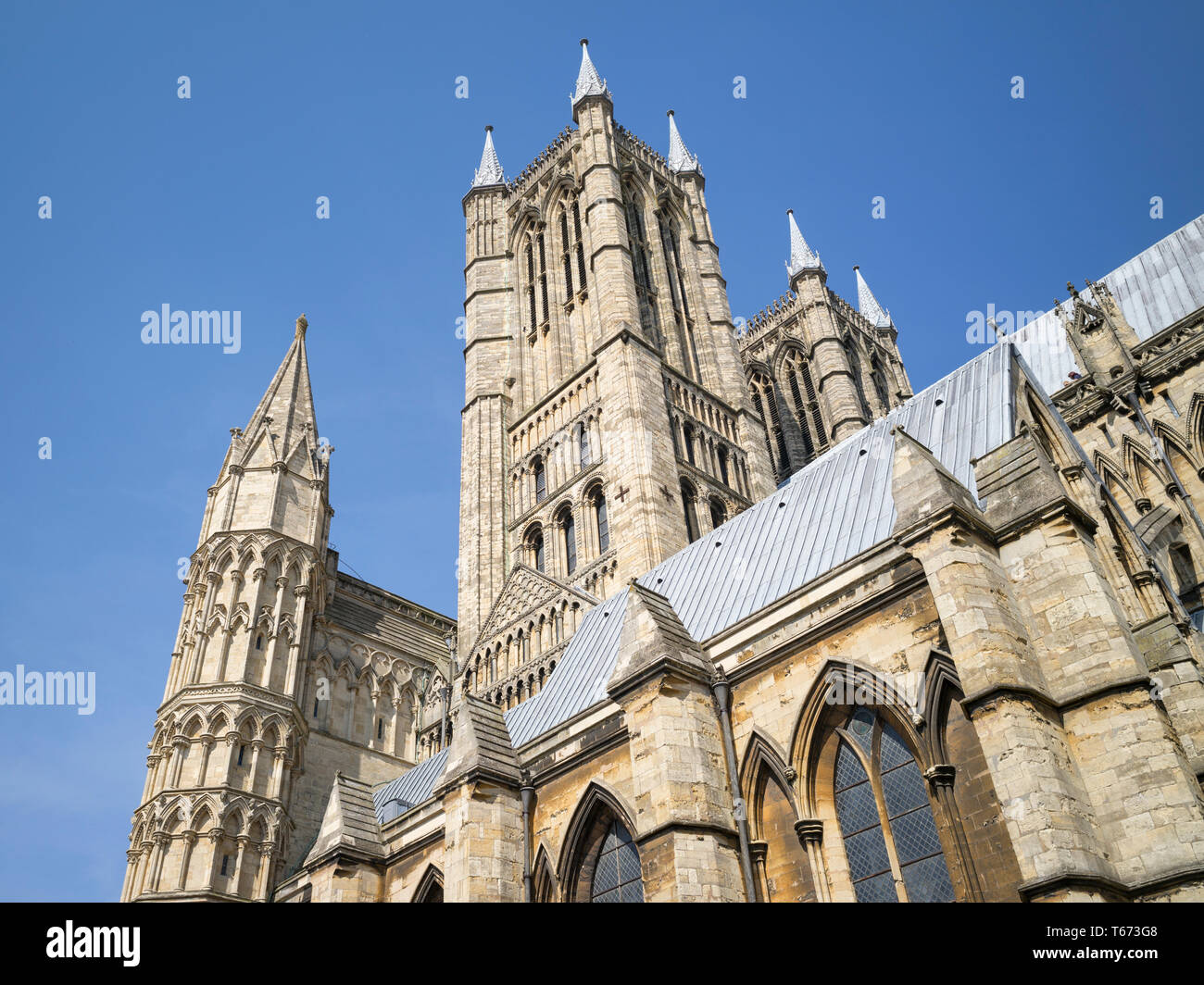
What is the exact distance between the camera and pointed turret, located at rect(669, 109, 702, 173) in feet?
165

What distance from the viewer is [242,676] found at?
25656 mm

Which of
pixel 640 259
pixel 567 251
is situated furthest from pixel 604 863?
pixel 567 251

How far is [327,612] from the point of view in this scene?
104 feet

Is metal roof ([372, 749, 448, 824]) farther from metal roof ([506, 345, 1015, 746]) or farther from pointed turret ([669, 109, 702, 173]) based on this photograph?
pointed turret ([669, 109, 702, 173])

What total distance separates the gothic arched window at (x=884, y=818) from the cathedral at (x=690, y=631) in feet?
0.14

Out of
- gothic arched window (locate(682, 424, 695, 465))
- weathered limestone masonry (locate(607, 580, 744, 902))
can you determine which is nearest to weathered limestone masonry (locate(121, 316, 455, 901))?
weathered limestone masonry (locate(607, 580, 744, 902))

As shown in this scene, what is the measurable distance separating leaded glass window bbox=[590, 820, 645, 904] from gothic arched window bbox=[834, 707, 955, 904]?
3515 millimetres

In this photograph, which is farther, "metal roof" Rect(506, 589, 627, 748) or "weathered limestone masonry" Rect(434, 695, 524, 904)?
"metal roof" Rect(506, 589, 627, 748)

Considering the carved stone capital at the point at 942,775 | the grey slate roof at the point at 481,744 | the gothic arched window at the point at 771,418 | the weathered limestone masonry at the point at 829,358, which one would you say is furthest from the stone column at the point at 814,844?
the gothic arched window at the point at 771,418

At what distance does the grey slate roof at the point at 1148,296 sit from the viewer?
26.5 meters

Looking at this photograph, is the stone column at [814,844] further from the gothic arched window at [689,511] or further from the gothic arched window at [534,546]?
the gothic arched window at [534,546]

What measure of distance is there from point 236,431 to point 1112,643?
25809 millimetres

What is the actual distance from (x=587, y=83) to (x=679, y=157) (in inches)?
277
